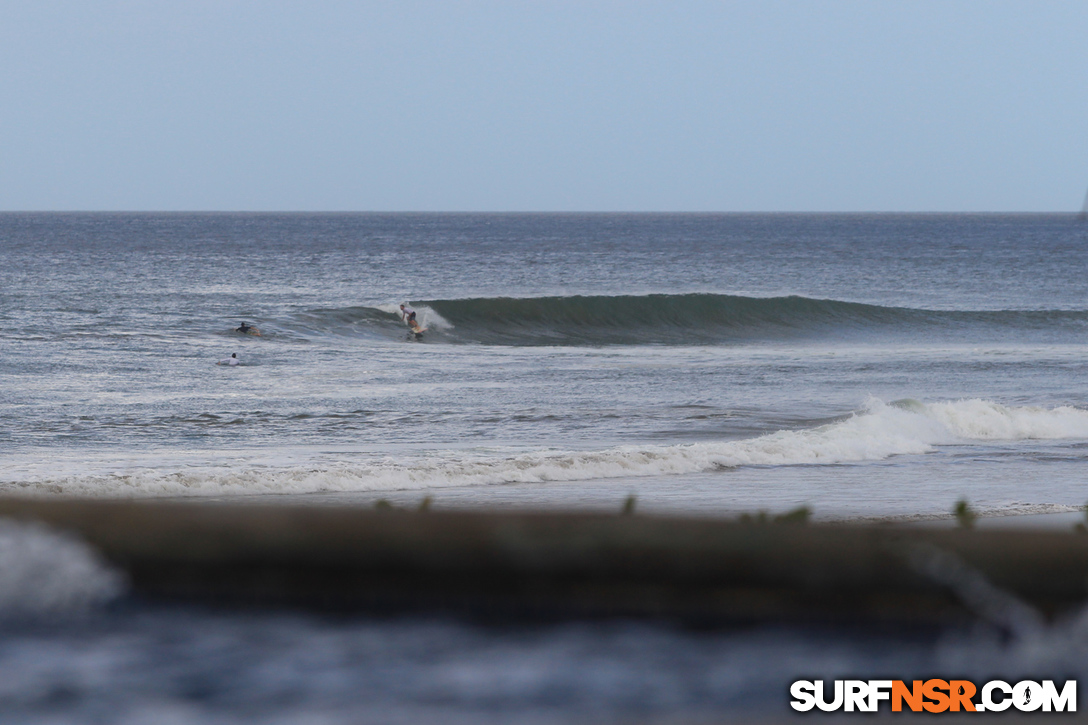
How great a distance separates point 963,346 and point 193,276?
38525mm

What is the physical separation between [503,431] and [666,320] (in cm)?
2508

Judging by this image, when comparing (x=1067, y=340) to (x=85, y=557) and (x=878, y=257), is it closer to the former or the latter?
(x=85, y=557)

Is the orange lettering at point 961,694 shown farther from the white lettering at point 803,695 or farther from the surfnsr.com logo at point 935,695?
the white lettering at point 803,695

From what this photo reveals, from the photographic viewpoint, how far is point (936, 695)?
6.03 feet

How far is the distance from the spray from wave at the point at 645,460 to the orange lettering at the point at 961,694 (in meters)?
9.75

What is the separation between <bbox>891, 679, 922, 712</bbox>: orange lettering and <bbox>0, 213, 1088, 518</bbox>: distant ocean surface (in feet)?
25.2

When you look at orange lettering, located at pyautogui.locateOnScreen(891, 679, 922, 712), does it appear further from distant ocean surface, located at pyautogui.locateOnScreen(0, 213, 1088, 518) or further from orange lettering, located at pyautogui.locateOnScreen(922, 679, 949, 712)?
distant ocean surface, located at pyautogui.locateOnScreen(0, 213, 1088, 518)

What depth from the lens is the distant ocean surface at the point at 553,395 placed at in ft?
38.1

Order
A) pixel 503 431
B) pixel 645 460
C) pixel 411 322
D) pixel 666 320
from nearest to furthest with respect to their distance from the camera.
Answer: pixel 645 460
pixel 503 431
pixel 411 322
pixel 666 320

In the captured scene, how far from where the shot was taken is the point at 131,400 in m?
17.9

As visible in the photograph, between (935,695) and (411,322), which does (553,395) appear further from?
(935,695)

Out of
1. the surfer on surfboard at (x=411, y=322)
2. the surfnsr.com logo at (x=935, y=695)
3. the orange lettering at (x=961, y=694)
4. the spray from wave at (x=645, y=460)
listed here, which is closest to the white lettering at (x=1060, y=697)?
the surfnsr.com logo at (x=935, y=695)

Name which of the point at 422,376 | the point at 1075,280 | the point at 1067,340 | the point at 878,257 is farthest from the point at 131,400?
the point at 878,257

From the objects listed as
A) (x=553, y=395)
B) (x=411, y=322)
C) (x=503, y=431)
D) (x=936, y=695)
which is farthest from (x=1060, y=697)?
(x=411, y=322)
